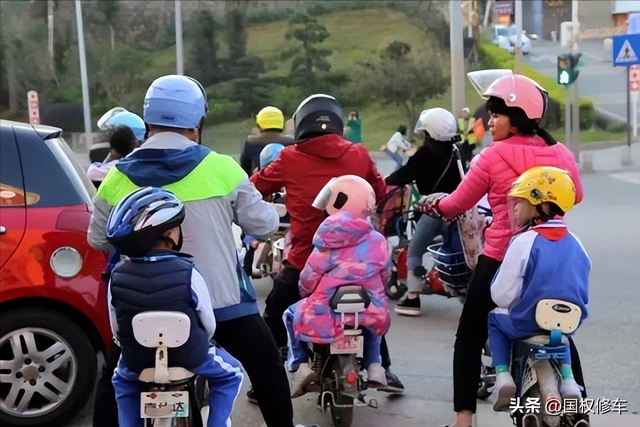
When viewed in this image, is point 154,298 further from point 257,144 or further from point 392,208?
point 257,144

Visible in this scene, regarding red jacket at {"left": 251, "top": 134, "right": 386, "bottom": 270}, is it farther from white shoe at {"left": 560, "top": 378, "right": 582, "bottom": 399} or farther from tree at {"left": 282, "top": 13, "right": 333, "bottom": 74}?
tree at {"left": 282, "top": 13, "right": 333, "bottom": 74}

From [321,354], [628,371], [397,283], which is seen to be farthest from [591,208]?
[321,354]

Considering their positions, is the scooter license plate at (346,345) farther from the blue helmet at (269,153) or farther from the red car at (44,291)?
the blue helmet at (269,153)

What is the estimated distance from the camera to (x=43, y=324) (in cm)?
491

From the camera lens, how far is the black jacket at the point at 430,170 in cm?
757

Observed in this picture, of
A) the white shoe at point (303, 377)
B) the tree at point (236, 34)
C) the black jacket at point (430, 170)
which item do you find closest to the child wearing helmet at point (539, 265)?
the white shoe at point (303, 377)

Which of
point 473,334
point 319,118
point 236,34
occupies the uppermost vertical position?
point 319,118

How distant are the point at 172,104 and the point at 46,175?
1.43 m

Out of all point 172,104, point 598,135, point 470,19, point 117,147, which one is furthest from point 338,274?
point 470,19

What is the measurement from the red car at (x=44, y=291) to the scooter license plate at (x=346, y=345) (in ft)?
4.18

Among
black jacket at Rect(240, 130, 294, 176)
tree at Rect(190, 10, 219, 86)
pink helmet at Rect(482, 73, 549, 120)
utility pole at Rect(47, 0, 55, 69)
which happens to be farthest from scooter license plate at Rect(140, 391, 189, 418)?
utility pole at Rect(47, 0, 55, 69)

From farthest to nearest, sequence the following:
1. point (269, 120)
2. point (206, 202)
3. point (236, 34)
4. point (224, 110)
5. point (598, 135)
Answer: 1. point (236, 34)
2. point (224, 110)
3. point (598, 135)
4. point (269, 120)
5. point (206, 202)

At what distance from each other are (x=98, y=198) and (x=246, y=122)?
117 feet

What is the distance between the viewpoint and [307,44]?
4084cm
